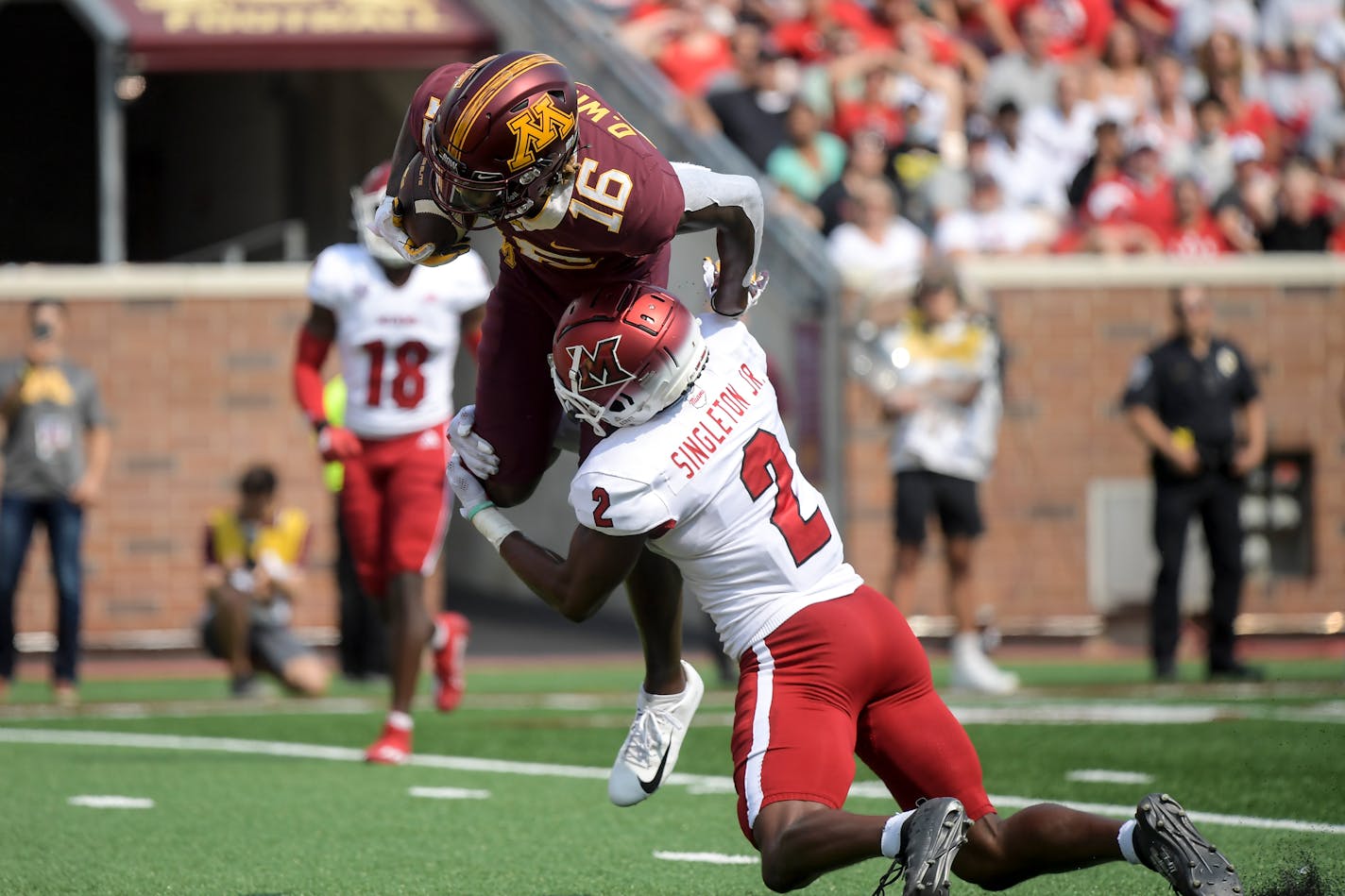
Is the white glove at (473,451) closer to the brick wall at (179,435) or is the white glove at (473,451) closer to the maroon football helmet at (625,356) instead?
the maroon football helmet at (625,356)

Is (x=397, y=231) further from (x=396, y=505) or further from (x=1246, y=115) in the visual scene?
(x=1246, y=115)

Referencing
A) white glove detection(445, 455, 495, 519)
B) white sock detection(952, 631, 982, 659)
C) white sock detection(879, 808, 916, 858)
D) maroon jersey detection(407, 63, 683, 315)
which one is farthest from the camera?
white sock detection(952, 631, 982, 659)

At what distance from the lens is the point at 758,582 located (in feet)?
13.1

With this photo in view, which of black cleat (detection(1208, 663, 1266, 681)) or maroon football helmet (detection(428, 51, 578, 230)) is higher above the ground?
maroon football helmet (detection(428, 51, 578, 230))

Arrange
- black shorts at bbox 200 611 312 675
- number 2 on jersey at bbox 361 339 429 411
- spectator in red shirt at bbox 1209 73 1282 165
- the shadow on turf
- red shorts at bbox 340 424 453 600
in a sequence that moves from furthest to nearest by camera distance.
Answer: spectator in red shirt at bbox 1209 73 1282 165 < black shorts at bbox 200 611 312 675 < number 2 on jersey at bbox 361 339 429 411 < red shorts at bbox 340 424 453 600 < the shadow on turf

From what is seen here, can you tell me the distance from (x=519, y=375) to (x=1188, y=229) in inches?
369

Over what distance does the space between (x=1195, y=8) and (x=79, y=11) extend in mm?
8400

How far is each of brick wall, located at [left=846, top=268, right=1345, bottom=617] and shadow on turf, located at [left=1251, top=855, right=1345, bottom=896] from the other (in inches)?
342

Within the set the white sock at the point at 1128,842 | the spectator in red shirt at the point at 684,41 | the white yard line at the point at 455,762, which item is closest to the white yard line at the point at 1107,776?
the white yard line at the point at 455,762

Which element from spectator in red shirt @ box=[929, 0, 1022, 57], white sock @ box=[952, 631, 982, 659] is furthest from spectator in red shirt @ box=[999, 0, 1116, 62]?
white sock @ box=[952, 631, 982, 659]

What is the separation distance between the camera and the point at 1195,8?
51.5 feet

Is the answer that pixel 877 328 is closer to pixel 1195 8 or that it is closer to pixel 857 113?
pixel 857 113

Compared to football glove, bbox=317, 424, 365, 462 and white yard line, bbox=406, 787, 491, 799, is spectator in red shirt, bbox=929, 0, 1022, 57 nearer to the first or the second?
football glove, bbox=317, 424, 365, 462

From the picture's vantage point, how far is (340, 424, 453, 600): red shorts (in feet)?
23.2
